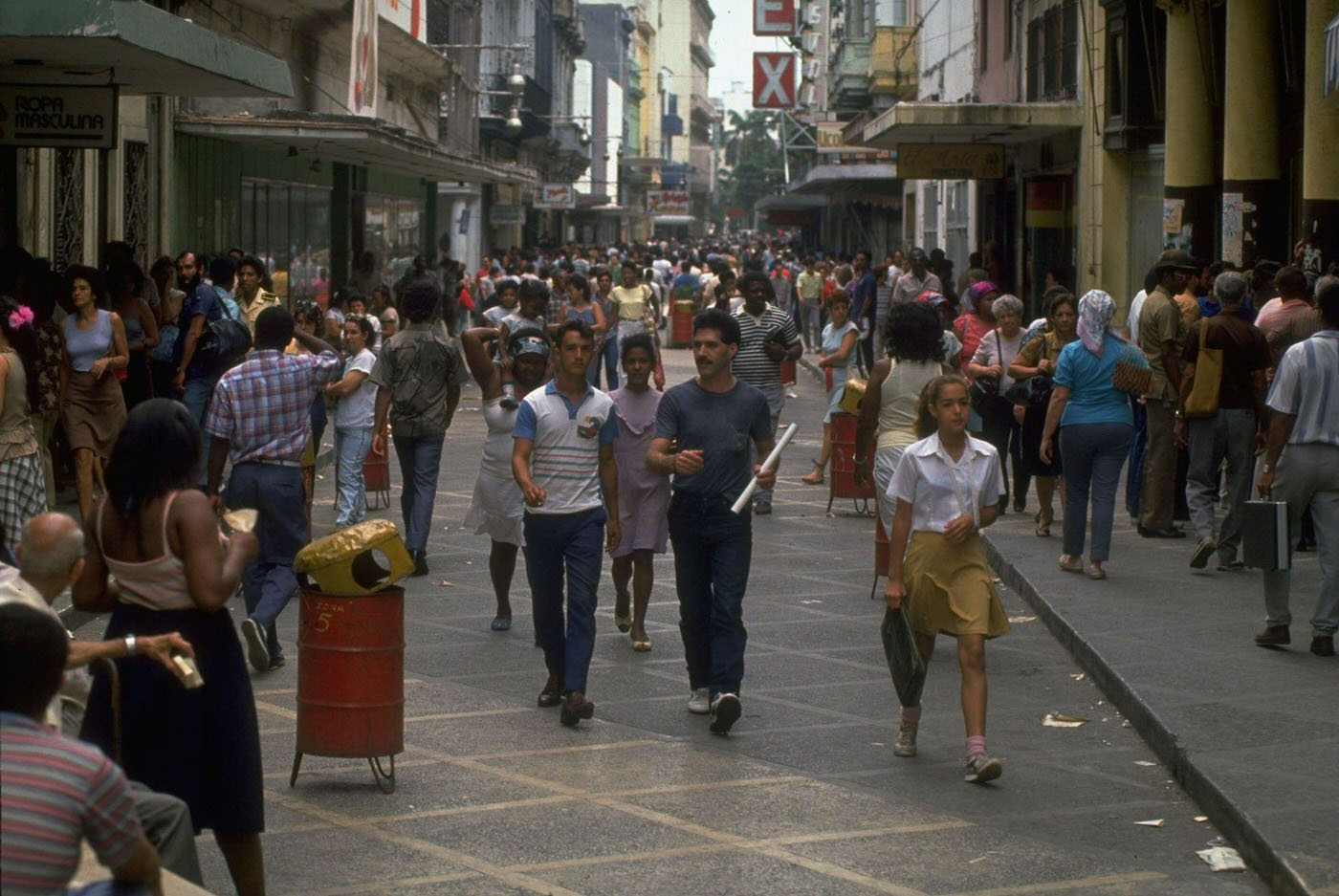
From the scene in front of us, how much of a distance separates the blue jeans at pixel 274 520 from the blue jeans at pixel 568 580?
1249 millimetres

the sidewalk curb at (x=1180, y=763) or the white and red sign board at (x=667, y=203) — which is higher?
the white and red sign board at (x=667, y=203)

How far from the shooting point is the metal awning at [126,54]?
37.1 ft

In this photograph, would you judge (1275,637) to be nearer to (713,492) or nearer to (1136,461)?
(713,492)

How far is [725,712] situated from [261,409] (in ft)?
8.26

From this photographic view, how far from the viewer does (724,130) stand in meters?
180

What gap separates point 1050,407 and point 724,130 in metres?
171

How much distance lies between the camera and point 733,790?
6.86 meters

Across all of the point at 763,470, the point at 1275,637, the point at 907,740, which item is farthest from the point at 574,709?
the point at 1275,637

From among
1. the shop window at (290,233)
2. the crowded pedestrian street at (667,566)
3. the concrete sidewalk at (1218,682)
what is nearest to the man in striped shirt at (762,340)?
the crowded pedestrian street at (667,566)

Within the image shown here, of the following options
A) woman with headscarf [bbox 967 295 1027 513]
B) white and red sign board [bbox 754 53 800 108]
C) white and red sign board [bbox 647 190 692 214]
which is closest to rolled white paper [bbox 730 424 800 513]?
woman with headscarf [bbox 967 295 1027 513]

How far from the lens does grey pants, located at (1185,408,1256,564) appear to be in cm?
1123

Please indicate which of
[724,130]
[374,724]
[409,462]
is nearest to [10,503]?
[409,462]

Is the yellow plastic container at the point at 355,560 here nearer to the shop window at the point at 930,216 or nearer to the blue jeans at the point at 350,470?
the blue jeans at the point at 350,470

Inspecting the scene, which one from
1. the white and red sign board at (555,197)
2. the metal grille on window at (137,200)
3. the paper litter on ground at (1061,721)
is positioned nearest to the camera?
the paper litter on ground at (1061,721)
